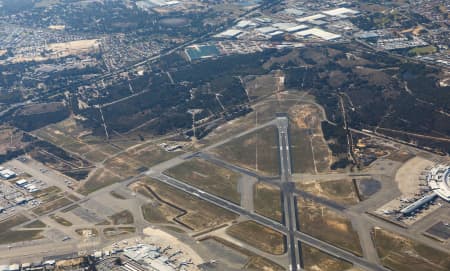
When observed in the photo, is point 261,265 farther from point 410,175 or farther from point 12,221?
point 12,221

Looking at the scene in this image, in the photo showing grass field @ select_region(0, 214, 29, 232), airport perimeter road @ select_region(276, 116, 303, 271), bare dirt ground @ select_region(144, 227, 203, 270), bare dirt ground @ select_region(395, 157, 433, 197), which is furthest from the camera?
bare dirt ground @ select_region(395, 157, 433, 197)

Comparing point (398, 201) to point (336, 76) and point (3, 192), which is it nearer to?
point (336, 76)

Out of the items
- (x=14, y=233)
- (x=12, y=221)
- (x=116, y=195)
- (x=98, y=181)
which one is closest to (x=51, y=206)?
(x=12, y=221)

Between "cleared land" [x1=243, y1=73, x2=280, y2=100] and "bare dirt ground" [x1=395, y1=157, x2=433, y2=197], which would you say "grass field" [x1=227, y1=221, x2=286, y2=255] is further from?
"cleared land" [x1=243, y1=73, x2=280, y2=100]

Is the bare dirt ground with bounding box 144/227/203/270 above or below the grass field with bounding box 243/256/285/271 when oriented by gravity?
above

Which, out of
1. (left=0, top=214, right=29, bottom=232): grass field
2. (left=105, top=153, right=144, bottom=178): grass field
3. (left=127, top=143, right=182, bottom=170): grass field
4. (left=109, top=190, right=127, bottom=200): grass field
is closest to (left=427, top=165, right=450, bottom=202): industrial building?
(left=127, top=143, right=182, bottom=170): grass field

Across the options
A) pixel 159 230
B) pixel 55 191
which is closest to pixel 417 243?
pixel 159 230

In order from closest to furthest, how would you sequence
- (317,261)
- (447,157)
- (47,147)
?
(317,261) < (447,157) < (47,147)
